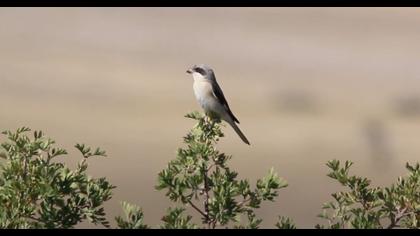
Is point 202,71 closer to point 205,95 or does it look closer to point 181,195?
point 205,95

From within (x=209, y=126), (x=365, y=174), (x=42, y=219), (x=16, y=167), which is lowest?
(x=42, y=219)

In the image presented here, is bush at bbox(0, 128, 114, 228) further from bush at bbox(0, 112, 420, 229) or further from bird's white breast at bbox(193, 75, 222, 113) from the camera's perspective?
bird's white breast at bbox(193, 75, 222, 113)

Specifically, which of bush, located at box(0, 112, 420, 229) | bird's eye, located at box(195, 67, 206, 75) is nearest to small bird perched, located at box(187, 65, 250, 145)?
bird's eye, located at box(195, 67, 206, 75)

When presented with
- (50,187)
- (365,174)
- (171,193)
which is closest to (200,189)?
(171,193)

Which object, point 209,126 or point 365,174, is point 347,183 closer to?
point 209,126

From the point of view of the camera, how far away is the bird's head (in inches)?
389

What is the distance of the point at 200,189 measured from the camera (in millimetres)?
5098

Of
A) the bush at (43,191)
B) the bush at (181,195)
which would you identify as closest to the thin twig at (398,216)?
the bush at (181,195)

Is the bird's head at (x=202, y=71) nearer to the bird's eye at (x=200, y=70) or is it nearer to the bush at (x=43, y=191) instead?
the bird's eye at (x=200, y=70)

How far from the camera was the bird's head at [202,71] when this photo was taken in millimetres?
9891

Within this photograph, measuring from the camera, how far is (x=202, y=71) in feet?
32.8

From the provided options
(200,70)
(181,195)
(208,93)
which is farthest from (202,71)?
(181,195)

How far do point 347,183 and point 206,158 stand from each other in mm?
831
